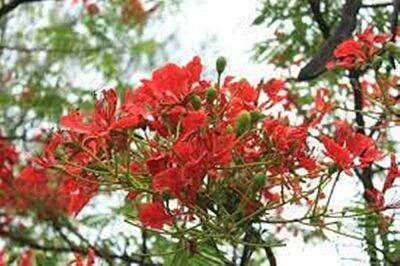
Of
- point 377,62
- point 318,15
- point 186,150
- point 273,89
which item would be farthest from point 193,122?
point 318,15

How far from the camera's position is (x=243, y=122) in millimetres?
1628

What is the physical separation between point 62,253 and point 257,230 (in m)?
1.89

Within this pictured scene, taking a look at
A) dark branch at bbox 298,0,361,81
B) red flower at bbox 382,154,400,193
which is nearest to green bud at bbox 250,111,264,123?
red flower at bbox 382,154,400,193

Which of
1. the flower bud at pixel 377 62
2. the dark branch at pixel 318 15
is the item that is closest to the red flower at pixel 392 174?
the flower bud at pixel 377 62

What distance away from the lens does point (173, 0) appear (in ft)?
18.5

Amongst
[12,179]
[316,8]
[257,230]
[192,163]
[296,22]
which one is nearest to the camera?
[192,163]

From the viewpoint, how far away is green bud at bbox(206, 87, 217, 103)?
65.9 inches

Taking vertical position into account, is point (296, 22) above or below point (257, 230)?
above

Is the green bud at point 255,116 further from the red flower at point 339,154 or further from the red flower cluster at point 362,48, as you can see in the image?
the red flower cluster at point 362,48

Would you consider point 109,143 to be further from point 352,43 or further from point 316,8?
point 316,8

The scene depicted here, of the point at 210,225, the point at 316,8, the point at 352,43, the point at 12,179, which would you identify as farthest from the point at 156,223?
the point at 12,179

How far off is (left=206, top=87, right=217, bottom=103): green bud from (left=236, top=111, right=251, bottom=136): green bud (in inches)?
2.8

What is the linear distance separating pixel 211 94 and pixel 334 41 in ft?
2.31

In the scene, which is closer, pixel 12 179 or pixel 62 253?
pixel 62 253
